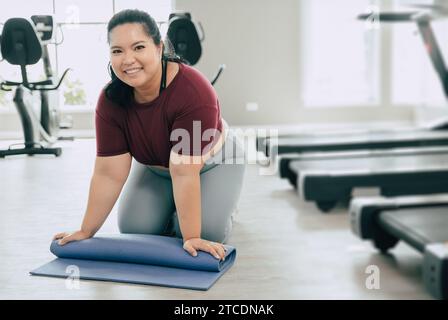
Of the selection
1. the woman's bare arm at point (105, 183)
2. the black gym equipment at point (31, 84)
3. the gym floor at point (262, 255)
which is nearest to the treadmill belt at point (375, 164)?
the gym floor at point (262, 255)

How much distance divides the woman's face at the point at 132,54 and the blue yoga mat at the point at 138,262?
21.7 inches

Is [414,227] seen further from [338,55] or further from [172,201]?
[338,55]

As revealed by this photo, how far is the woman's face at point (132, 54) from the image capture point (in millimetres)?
1521

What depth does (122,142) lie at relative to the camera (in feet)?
5.75

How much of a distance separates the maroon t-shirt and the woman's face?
0.42ft

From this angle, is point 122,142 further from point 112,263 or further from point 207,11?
point 207,11

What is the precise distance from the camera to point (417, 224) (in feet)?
5.65

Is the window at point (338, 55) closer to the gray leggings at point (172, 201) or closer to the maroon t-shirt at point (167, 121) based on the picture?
the gray leggings at point (172, 201)

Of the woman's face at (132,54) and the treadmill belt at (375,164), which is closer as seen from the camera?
the woman's face at (132,54)

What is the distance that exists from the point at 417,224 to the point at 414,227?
35 mm

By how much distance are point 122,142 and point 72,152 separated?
3.27m

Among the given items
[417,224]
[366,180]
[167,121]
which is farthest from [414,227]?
[366,180]

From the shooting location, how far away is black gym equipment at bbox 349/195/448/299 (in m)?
1.44

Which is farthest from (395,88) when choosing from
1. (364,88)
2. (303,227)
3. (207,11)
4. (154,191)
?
(154,191)
